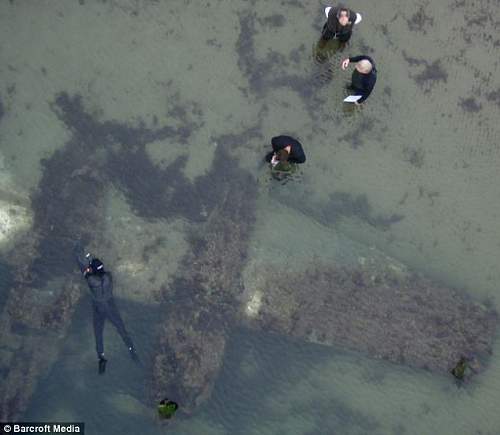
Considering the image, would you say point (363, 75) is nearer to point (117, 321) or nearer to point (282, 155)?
point (282, 155)

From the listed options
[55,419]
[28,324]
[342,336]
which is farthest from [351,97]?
[55,419]

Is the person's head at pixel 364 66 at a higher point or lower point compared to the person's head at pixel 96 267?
higher

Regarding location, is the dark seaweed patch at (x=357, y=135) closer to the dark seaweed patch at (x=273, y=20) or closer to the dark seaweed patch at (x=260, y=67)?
the dark seaweed patch at (x=260, y=67)

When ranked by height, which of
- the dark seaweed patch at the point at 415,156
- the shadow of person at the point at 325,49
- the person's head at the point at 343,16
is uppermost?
the person's head at the point at 343,16

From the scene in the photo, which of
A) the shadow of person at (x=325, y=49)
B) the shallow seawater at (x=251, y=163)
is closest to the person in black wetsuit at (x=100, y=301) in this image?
the shallow seawater at (x=251, y=163)

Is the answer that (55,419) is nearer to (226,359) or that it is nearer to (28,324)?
(28,324)

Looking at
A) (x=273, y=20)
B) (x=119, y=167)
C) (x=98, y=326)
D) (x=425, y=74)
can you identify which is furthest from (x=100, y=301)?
(x=425, y=74)
